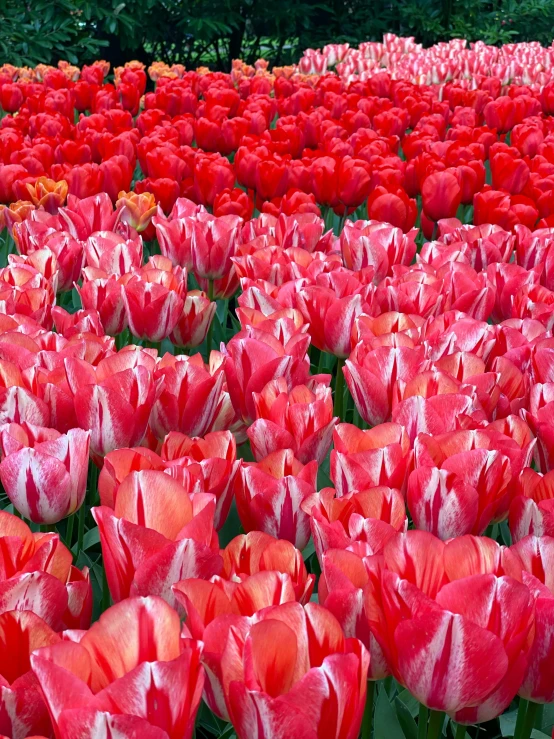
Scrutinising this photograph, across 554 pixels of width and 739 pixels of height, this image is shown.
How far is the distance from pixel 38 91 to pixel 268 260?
11.4 feet

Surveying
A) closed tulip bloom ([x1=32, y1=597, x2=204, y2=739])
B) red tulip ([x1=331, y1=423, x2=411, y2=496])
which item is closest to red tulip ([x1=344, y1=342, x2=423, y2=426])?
red tulip ([x1=331, y1=423, x2=411, y2=496])

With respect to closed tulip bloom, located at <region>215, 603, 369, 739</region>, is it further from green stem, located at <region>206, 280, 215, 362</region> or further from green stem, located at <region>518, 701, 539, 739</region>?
green stem, located at <region>206, 280, 215, 362</region>

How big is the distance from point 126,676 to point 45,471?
0.50 meters

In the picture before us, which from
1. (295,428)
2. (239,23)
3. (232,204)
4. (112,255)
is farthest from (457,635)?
(239,23)

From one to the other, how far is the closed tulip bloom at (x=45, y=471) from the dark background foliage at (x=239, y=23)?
9.50 m

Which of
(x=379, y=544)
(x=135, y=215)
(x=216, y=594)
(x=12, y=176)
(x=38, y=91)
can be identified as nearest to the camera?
(x=216, y=594)

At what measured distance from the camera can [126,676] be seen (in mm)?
696

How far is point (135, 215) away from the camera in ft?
8.82

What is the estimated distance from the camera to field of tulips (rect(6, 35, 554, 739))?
0.77 metres

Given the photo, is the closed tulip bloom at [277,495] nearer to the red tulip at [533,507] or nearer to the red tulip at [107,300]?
the red tulip at [533,507]

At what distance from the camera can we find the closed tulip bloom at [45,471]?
1157mm

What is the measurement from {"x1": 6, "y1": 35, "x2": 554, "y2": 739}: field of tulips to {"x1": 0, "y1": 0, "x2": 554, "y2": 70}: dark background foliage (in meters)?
8.29

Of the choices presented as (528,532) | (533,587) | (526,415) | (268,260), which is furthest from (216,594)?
(268,260)

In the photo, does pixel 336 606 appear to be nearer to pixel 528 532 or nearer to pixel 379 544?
pixel 379 544
